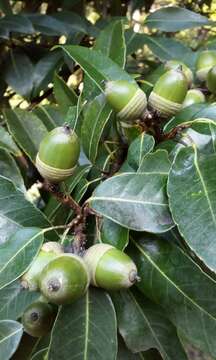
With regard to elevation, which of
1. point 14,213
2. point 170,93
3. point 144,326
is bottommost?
point 144,326

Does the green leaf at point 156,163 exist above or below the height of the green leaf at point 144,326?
above

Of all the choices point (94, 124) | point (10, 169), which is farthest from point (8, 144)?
point (94, 124)

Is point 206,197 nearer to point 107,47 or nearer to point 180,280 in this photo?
point 180,280

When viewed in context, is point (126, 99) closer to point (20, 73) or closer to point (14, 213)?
point (14, 213)

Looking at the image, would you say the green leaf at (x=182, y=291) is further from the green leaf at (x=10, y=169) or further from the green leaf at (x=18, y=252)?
the green leaf at (x=10, y=169)

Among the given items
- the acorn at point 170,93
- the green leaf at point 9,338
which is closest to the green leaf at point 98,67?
the acorn at point 170,93

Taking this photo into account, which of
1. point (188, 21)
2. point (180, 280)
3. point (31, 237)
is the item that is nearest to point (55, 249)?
point (31, 237)
